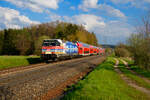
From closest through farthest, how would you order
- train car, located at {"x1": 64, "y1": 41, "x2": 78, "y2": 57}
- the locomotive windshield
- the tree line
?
the locomotive windshield < train car, located at {"x1": 64, "y1": 41, "x2": 78, "y2": 57} < the tree line

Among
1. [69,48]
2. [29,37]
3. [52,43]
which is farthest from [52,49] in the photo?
[29,37]

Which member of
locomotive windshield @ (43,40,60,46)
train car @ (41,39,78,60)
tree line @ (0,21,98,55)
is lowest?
train car @ (41,39,78,60)

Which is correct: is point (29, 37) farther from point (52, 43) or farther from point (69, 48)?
point (52, 43)

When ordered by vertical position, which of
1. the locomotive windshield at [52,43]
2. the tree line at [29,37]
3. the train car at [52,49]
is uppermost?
the tree line at [29,37]

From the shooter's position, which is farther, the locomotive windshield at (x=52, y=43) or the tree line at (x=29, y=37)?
the tree line at (x=29, y=37)

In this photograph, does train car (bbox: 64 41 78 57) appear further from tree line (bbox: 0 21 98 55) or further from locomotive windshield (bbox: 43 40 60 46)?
tree line (bbox: 0 21 98 55)

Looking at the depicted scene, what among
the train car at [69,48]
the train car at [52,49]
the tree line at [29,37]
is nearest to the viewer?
the train car at [52,49]

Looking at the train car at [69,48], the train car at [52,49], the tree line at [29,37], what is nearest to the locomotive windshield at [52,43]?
the train car at [52,49]

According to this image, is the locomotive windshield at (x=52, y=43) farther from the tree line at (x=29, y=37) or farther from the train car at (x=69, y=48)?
the tree line at (x=29, y=37)

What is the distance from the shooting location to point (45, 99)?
657 cm

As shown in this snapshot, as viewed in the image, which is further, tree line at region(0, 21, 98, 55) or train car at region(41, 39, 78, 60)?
tree line at region(0, 21, 98, 55)

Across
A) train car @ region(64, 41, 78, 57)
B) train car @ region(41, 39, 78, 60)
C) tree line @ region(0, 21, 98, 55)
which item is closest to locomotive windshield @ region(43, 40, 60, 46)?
train car @ region(41, 39, 78, 60)

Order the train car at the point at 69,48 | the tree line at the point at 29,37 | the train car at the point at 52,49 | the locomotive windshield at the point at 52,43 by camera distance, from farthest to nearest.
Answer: the tree line at the point at 29,37, the train car at the point at 69,48, the locomotive windshield at the point at 52,43, the train car at the point at 52,49

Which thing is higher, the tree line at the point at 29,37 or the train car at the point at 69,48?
the tree line at the point at 29,37
